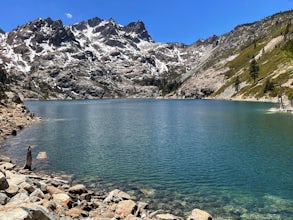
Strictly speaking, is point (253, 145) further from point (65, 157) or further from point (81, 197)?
point (81, 197)

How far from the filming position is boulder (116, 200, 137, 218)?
27453 millimetres

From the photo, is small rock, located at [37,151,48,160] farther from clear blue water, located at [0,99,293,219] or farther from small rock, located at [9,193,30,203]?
small rock, located at [9,193,30,203]

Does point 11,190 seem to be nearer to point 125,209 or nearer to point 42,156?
point 125,209

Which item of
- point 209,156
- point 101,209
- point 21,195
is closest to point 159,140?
point 209,156

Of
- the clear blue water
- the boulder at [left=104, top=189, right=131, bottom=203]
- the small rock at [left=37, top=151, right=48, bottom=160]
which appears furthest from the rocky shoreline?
the small rock at [left=37, top=151, right=48, bottom=160]

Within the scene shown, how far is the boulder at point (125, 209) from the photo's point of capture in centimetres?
Answer: 2745

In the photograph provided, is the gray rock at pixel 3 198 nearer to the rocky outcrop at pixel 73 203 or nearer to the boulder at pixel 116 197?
the rocky outcrop at pixel 73 203

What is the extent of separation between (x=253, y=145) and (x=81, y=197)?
4355 cm

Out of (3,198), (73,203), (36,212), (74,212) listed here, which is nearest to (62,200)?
(73,203)

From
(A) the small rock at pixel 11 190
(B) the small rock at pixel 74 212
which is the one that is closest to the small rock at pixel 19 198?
(A) the small rock at pixel 11 190

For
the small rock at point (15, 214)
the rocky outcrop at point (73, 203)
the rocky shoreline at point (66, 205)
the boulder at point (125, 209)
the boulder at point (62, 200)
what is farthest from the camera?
the boulder at point (125, 209)

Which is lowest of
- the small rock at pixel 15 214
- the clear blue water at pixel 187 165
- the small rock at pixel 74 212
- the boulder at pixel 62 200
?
the clear blue water at pixel 187 165

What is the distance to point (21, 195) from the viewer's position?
2433cm

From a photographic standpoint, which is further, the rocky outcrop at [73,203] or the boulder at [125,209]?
the boulder at [125,209]
